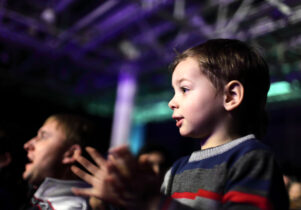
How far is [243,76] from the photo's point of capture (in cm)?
90

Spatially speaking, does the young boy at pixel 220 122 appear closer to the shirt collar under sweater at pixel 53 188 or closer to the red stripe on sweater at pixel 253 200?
the red stripe on sweater at pixel 253 200

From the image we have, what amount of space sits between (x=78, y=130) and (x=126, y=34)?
13.0 feet

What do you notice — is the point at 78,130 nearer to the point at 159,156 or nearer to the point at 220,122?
the point at 220,122

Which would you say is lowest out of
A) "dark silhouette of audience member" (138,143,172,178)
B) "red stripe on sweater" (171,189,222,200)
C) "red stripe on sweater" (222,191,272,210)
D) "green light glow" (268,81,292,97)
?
"red stripe on sweater" (222,191,272,210)

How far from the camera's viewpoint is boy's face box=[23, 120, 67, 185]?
1.30m

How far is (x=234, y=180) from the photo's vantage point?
0.71 meters

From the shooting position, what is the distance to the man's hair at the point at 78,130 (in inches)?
54.2

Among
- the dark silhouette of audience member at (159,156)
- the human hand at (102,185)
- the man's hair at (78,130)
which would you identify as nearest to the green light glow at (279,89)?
the dark silhouette of audience member at (159,156)

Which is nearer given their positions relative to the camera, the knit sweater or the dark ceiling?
the knit sweater

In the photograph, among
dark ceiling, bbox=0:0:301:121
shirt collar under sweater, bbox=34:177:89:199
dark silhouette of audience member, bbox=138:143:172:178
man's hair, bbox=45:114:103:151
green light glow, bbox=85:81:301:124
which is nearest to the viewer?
shirt collar under sweater, bbox=34:177:89:199

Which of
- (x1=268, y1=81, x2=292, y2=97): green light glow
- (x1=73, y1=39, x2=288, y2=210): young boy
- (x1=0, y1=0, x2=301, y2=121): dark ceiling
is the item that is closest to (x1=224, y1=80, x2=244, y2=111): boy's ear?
(x1=73, y1=39, x2=288, y2=210): young boy

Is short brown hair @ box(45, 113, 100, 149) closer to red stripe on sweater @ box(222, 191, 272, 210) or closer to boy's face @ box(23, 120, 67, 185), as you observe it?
boy's face @ box(23, 120, 67, 185)

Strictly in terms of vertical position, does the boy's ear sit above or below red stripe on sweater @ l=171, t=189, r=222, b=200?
above

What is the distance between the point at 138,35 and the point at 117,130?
184cm
